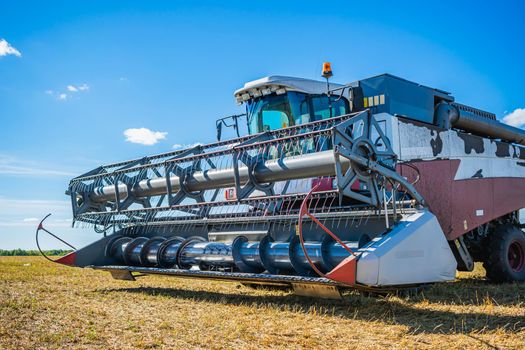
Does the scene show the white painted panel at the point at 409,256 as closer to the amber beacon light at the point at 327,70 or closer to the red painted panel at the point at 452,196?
the red painted panel at the point at 452,196

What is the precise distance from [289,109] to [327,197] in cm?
219

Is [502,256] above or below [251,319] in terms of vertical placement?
above

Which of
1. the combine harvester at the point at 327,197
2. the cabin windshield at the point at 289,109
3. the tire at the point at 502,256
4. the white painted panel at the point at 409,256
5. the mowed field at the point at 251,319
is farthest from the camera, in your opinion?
the tire at the point at 502,256

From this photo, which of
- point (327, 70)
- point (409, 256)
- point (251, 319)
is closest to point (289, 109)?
point (327, 70)

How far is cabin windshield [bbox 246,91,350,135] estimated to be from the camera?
6414mm

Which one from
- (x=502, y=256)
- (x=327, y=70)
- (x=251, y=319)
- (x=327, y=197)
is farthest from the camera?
(x=502, y=256)

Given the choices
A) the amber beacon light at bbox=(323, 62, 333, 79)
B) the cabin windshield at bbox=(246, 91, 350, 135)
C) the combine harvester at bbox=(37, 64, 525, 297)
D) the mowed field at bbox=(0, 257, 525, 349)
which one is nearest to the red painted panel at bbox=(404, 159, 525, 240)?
the combine harvester at bbox=(37, 64, 525, 297)

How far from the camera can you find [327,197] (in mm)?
4707

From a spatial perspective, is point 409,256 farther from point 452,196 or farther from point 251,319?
point 452,196

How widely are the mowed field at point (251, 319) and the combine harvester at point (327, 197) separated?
0.30 meters

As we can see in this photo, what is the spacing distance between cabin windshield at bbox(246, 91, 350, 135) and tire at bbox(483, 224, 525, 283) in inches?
99.1

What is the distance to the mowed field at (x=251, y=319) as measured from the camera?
3.49 m

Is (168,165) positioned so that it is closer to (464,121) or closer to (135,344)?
(135,344)

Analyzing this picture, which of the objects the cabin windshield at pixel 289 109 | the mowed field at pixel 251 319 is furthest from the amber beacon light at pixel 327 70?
the mowed field at pixel 251 319
